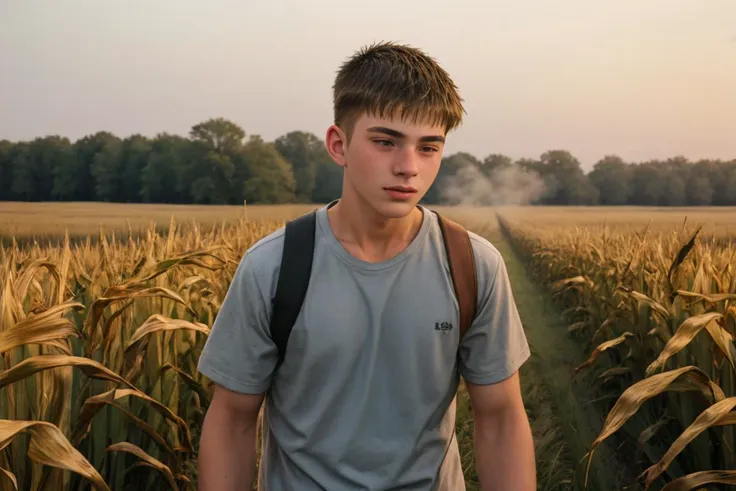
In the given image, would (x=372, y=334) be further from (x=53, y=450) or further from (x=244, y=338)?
(x=53, y=450)

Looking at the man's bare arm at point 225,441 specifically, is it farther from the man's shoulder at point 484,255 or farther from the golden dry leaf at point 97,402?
the man's shoulder at point 484,255

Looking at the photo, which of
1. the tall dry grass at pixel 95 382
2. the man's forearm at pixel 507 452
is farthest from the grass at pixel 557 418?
the tall dry grass at pixel 95 382

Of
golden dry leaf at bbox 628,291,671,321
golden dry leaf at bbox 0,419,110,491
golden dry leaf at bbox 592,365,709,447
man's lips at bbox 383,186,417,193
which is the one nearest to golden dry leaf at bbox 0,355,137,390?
golden dry leaf at bbox 0,419,110,491

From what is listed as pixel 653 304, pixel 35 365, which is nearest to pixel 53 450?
pixel 35 365

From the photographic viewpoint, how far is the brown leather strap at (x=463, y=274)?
173 cm

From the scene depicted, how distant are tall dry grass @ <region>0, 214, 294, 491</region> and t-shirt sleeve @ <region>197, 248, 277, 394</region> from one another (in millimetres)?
309

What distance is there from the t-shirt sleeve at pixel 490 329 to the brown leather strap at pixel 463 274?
2cm

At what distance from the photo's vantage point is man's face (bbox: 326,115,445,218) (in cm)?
166

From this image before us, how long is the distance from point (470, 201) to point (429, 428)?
46.8m

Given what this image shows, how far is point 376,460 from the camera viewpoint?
1710 millimetres

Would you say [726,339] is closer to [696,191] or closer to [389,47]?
[389,47]

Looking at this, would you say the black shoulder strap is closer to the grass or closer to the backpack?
the backpack

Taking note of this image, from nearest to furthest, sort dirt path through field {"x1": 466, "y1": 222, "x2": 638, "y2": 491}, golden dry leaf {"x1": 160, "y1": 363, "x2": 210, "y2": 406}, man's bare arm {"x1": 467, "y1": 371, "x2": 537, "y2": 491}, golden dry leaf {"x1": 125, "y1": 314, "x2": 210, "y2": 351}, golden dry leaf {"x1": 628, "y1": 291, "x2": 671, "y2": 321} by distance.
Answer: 1. man's bare arm {"x1": 467, "y1": 371, "x2": 537, "y2": 491}
2. golden dry leaf {"x1": 125, "y1": 314, "x2": 210, "y2": 351}
3. golden dry leaf {"x1": 160, "y1": 363, "x2": 210, "y2": 406}
4. golden dry leaf {"x1": 628, "y1": 291, "x2": 671, "y2": 321}
5. dirt path through field {"x1": 466, "y1": 222, "x2": 638, "y2": 491}

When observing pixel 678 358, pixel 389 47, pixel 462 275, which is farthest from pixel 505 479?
pixel 678 358
